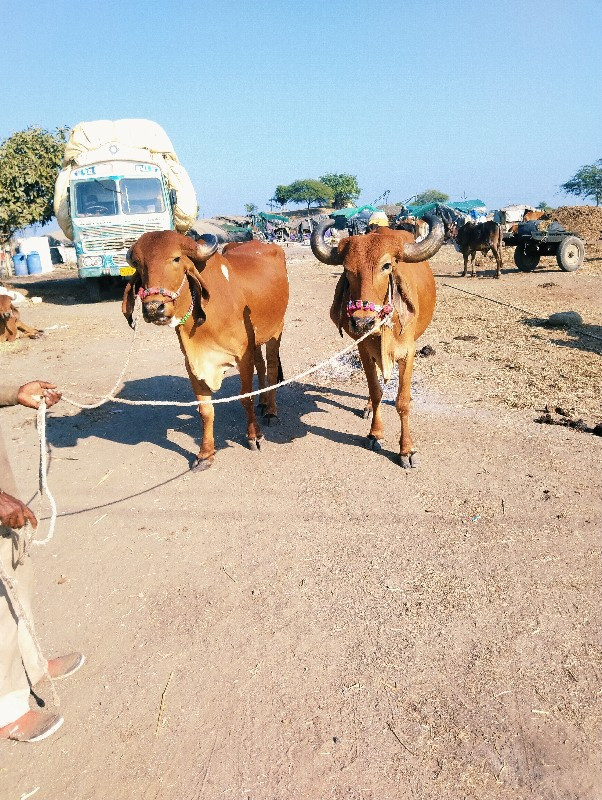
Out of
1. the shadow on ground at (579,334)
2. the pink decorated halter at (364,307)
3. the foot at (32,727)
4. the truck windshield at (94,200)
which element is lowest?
the foot at (32,727)

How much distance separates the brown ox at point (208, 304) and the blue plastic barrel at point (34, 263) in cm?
2118

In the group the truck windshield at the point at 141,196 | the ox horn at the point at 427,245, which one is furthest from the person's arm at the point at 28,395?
the truck windshield at the point at 141,196

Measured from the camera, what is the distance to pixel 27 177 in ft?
57.8

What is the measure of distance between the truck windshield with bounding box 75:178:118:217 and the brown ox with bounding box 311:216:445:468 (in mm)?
11046

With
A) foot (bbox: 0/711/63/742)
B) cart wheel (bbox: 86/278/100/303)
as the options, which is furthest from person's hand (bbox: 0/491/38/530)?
cart wheel (bbox: 86/278/100/303)

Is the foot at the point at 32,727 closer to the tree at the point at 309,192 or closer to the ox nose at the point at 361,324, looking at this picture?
the ox nose at the point at 361,324

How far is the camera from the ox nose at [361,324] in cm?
432

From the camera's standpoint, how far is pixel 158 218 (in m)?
14.6

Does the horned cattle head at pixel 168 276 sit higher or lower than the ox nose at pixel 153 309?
higher

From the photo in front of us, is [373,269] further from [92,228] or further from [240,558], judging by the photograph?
[92,228]

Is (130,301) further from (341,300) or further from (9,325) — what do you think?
(9,325)

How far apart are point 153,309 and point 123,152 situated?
1230cm

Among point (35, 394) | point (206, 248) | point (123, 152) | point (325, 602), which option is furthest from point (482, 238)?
point (35, 394)

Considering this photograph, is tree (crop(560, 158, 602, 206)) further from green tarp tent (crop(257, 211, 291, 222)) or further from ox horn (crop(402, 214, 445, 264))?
ox horn (crop(402, 214, 445, 264))
